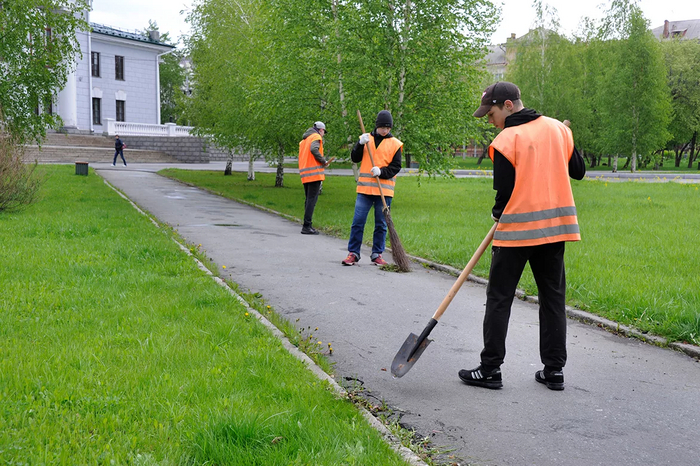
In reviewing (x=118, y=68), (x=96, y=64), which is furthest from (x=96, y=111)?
(x=118, y=68)

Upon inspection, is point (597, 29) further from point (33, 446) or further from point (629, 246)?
point (33, 446)

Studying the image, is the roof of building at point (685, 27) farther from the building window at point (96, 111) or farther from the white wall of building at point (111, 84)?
the building window at point (96, 111)

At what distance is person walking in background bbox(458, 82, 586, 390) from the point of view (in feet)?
13.8

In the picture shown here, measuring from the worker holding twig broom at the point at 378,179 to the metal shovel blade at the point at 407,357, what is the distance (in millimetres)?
4011

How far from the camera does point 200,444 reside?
311 cm

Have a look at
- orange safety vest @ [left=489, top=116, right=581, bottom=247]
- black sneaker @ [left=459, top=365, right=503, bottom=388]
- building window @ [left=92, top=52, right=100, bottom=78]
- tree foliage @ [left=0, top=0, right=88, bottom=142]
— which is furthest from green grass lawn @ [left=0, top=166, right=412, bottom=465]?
building window @ [left=92, top=52, right=100, bottom=78]

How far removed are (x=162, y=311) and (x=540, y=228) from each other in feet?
10.2

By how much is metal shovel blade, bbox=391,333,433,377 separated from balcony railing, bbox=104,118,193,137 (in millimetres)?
45949

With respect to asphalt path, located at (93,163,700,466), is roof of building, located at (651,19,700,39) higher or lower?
higher

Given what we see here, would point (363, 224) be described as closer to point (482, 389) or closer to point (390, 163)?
point (390, 163)

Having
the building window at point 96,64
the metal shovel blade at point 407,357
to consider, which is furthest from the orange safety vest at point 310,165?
the building window at point 96,64

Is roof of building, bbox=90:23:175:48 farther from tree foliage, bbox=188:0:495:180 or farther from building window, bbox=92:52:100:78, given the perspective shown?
tree foliage, bbox=188:0:495:180

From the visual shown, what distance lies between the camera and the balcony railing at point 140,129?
4812cm

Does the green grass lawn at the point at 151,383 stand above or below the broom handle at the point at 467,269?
below
